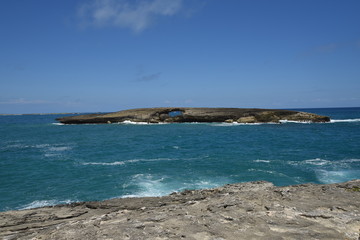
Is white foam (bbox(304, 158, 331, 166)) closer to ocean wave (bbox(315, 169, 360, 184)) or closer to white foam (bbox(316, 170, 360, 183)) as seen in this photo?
ocean wave (bbox(315, 169, 360, 184))

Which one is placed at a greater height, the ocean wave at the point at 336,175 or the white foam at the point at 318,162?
the white foam at the point at 318,162

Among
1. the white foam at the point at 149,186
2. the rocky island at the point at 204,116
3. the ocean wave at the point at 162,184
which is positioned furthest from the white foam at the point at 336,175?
the rocky island at the point at 204,116

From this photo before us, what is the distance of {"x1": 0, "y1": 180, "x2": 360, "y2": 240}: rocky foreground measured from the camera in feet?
14.9

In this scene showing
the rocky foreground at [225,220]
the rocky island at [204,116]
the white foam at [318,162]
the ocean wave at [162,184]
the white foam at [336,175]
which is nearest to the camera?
the rocky foreground at [225,220]

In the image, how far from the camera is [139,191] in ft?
42.2

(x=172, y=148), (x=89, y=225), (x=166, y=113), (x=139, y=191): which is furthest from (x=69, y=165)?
(x=166, y=113)

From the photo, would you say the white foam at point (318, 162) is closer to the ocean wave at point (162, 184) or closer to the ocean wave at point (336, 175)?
the ocean wave at point (336, 175)

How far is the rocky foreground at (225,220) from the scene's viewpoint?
455cm

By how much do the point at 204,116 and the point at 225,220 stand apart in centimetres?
6036

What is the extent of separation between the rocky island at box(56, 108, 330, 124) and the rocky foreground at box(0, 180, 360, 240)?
56632mm

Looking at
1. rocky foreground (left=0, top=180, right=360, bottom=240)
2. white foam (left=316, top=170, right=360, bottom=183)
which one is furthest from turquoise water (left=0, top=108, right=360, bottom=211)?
rocky foreground (left=0, top=180, right=360, bottom=240)

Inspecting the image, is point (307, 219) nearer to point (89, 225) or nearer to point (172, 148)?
point (89, 225)

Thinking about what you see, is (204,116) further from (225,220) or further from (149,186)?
(225,220)

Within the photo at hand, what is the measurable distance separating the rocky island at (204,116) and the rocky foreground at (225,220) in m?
56.6
